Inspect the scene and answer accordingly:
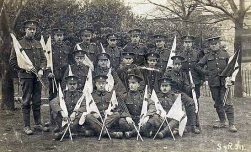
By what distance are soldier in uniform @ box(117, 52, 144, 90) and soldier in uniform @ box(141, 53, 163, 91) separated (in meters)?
0.21

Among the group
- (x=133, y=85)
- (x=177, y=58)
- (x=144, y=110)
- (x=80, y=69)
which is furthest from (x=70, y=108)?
(x=177, y=58)

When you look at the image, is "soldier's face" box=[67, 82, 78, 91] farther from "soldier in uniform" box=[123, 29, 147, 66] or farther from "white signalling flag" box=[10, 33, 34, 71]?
"soldier in uniform" box=[123, 29, 147, 66]

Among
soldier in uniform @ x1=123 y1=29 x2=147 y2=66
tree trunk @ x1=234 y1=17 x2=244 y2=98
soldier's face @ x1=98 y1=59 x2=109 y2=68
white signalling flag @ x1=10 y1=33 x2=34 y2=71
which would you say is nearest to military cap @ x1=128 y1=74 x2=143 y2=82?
soldier's face @ x1=98 y1=59 x2=109 y2=68

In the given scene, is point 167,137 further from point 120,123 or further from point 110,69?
point 110,69

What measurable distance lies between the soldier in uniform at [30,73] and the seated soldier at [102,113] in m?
1.01

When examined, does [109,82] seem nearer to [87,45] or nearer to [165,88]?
[87,45]

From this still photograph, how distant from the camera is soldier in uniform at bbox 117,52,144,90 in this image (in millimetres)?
7000

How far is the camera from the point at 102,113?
20.8 ft

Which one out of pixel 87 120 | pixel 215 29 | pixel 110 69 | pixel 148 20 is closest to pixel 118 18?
pixel 148 20

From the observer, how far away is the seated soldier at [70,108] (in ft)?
19.7

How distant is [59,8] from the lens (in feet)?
35.7

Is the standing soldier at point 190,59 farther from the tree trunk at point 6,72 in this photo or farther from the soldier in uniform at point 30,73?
the tree trunk at point 6,72

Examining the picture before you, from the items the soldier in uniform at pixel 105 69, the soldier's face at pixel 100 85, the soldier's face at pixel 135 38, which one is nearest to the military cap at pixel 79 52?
the soldier in uniform at pixel 105 69

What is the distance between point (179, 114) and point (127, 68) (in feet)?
5.12
